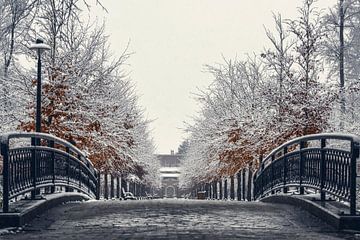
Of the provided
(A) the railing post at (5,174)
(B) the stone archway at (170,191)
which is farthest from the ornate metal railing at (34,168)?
(B) the stone archway at (170,191)

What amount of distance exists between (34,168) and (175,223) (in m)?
3.14

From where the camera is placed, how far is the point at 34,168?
37.2 ft

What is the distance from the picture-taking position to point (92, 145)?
87.2ft

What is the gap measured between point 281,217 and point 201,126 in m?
31.7

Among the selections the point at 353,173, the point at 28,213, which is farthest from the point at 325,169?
the point at 28,213

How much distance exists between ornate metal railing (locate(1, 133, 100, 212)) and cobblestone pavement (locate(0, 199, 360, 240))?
1.94 ft

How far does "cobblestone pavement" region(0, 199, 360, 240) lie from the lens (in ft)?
27.7

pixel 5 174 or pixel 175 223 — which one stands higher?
pixel 5 174

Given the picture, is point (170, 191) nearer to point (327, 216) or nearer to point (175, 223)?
point (327, 216)

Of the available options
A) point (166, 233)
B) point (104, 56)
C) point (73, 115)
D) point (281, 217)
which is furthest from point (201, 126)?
point (166, 233)

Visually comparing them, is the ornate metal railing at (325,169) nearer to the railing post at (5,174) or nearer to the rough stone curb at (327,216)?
the rough stone curb at (327,216)

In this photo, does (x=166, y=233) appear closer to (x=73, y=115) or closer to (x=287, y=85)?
(x=73, y=115)

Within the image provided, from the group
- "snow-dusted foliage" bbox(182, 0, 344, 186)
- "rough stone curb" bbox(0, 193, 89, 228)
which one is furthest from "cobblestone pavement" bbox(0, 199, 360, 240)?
"snow-dusted foliage" bbox(182, 0, 344, 186)

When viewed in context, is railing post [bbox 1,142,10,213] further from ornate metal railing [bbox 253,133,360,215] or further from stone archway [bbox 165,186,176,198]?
stone archway [bbox 165,186,176,198]
